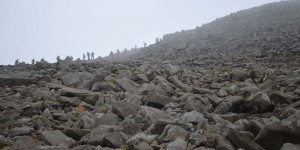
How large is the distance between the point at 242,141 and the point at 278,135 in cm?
72

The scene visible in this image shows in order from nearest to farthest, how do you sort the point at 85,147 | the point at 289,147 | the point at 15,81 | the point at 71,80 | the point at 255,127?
1. the point at 289,147
2. the point at 85,147
3. the point at 255,127
4. the point at 15,81
5. the point at 71,80

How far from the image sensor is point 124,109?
29.9 ft

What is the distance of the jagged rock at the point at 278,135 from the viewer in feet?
18.2

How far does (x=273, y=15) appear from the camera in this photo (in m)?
53.6

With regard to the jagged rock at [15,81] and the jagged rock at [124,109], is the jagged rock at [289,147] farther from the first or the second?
the jagged rock at [15,81]

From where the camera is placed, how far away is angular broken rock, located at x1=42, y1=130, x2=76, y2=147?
6.76m

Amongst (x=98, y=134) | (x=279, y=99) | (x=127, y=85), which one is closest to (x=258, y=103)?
(x=279, y=99)

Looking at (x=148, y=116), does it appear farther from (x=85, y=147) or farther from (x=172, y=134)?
(x=85, y=147)

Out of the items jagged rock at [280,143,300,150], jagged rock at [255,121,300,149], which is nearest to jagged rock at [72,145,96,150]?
jagged rock at [255,121,300,149]

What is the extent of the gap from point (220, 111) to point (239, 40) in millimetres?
31785

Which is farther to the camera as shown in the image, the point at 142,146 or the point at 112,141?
the point at 112,141

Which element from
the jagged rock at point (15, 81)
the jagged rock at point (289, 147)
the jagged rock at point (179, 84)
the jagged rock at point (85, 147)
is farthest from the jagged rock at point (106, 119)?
the jagged rock at point (15, 81)

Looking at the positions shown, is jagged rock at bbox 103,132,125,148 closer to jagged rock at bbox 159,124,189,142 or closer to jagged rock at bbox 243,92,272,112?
jagged rock at bbox 159,124,189,142

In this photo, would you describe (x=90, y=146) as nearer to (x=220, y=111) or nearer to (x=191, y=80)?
(x=220, y=111)
